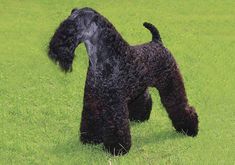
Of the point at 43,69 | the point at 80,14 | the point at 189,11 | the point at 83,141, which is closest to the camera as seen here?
the point at 80,14

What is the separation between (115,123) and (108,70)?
85cm

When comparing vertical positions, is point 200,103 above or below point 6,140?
below

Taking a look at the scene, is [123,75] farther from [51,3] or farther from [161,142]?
[51,3]

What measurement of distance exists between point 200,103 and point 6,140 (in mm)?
4819

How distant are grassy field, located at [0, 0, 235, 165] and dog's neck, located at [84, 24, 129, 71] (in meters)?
1.57

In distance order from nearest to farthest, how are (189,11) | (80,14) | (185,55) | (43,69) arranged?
(80,14) → (43,69) → (185,55) → (189,11)

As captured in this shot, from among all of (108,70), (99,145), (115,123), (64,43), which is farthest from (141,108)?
(64,43)

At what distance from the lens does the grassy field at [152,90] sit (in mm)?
9023

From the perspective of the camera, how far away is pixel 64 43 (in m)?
8.06

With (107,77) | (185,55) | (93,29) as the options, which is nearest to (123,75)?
(107,77)

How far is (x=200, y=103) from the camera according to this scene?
12.3 meters

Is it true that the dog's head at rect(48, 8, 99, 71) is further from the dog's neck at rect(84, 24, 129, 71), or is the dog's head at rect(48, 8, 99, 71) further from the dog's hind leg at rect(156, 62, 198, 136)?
the dog's hind leg at rect(156, 62, 198, 136)

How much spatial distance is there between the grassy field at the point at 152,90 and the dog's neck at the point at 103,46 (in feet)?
5.14

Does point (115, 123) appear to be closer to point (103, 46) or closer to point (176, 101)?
point (103, 46)
